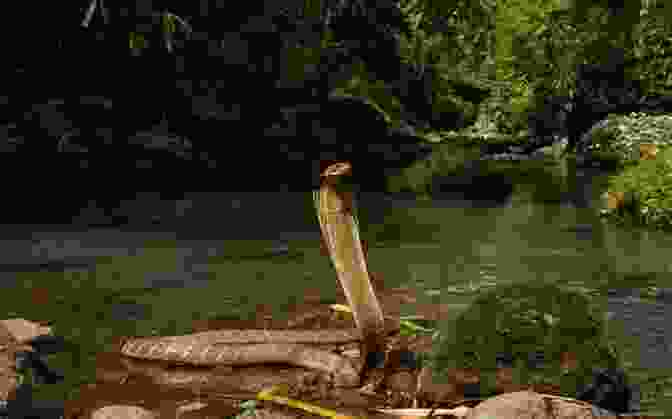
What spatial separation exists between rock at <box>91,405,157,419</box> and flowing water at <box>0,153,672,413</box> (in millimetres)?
1499

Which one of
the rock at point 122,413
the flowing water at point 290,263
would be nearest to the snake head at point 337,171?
the rock at point 122,413

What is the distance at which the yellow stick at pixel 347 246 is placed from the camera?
6.16 metres

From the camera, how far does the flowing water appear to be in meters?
10.0

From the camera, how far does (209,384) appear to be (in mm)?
7094

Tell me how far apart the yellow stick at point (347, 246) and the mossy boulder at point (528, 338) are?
54 cm

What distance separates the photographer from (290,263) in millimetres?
14570

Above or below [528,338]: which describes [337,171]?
above

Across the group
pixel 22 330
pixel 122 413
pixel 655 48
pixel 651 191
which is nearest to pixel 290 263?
pixel 22 330

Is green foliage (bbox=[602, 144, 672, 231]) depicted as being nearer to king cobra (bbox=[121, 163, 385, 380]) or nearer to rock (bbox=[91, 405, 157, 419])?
king cobra (bbox=[121, 163, 385, 380])

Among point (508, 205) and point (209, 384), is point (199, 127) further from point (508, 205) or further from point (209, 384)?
point (209, 384)

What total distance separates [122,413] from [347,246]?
1.78 meters

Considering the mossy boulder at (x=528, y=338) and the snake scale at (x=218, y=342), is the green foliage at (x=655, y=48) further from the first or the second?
the snake scale at (x=218, y=342)

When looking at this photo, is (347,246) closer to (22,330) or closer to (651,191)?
(22,330)

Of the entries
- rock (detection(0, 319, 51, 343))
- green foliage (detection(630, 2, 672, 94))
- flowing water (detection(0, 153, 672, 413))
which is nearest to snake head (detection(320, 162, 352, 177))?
flowing water (detection(0, 153, 672, 413))
